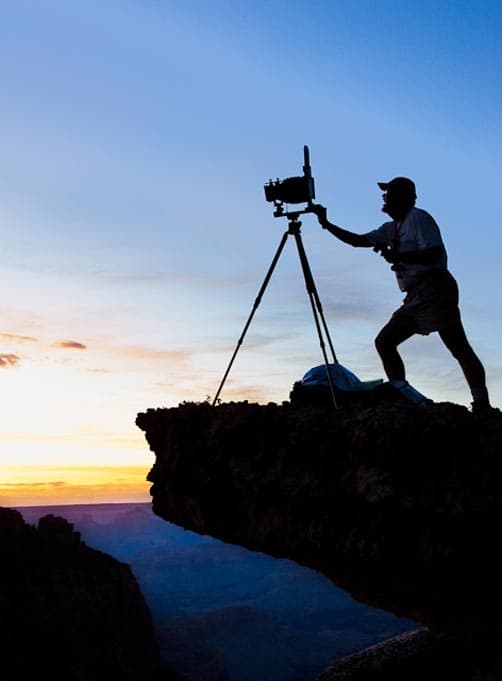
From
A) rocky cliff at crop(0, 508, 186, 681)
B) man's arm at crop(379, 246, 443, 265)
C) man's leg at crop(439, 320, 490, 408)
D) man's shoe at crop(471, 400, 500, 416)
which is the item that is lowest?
rocky cliff at crop(0, 508, 186, 681)

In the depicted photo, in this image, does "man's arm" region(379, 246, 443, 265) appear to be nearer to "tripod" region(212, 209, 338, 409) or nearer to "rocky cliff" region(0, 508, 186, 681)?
"tripod" region(212, 209, 338, 409)

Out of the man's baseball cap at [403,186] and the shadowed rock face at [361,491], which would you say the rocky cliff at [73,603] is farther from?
the man's baseball cap at [403,186]

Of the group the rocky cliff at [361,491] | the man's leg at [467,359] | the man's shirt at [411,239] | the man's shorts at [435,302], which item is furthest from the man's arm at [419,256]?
the rocky cliff at [361,491]

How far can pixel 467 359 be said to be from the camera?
970 cm

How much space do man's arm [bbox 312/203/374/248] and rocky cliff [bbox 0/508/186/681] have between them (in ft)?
178

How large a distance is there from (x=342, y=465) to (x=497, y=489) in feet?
5.83

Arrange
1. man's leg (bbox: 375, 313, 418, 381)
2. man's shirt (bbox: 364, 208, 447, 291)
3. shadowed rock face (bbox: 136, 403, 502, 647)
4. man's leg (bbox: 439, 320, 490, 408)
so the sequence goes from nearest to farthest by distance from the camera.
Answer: shadowed rock face (bbox: 136, 403, 502, 647)
man's shirt (bbox: 364, 208, 447, 291)
man's leg (bbox: 439, 320, 490, 408)
man's leg (bbox: 375, 313, 418, 381)

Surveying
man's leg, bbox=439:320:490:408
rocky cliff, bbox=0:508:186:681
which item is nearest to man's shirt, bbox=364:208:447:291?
man's leg, bbox=439:320:490:408

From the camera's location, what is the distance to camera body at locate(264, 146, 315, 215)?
31.5ft

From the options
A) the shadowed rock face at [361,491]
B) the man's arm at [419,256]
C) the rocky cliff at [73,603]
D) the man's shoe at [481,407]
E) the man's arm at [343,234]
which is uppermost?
the man's arm at [343,234]

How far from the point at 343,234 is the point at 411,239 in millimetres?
863

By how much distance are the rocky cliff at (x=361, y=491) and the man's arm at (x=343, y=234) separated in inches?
78.7

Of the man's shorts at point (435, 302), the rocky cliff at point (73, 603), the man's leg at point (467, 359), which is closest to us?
the man's shorts at point (435, 302)

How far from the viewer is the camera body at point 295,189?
31.5 ft
